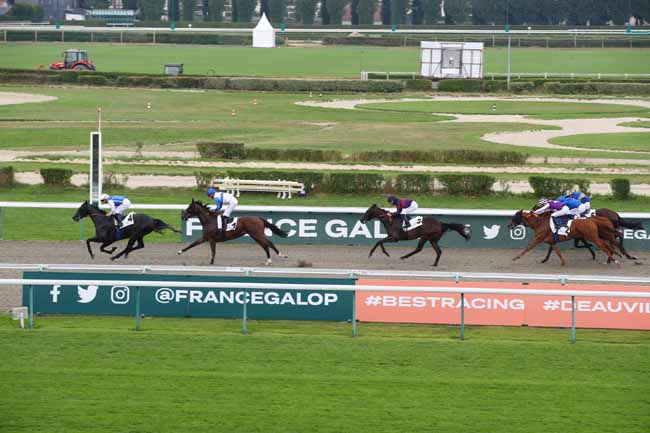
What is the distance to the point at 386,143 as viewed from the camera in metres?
36.6

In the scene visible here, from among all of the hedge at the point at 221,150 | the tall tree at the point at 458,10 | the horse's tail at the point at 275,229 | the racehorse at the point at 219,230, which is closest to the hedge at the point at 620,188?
the horse's tail at the point at 275,229

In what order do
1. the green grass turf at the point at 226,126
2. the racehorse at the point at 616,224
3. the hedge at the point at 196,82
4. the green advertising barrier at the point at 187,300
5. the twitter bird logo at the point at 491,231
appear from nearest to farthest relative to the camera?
the green advertising barrier at the point at 187,300 < the racehorse at the point at 616,224 < the twitter bird logo at the point at 491,231 < the green grass turf at the point at 226,126 < the hedge at the point at 196,82

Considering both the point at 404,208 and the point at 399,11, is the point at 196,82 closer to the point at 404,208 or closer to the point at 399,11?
the point at 404,208

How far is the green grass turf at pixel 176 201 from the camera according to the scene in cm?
2203

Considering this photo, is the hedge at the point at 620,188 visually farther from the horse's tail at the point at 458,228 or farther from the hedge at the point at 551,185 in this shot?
the horse's tail at the point at 458,228

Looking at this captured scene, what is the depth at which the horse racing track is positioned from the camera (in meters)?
10.4

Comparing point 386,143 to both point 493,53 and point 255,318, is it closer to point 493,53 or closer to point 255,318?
point 255,318

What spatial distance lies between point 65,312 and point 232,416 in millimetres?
4471

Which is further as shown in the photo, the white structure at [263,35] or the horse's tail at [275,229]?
the white structure at [263,35]

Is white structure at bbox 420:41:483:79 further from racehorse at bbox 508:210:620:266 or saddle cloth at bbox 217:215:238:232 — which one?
saddle cloth at bbox 217:215:238:232

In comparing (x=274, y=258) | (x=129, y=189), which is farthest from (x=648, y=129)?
(x=274, y=258)

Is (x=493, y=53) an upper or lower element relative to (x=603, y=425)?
upper

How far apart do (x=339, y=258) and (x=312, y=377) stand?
7.25 m

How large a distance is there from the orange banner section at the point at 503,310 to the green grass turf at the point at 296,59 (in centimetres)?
5511
